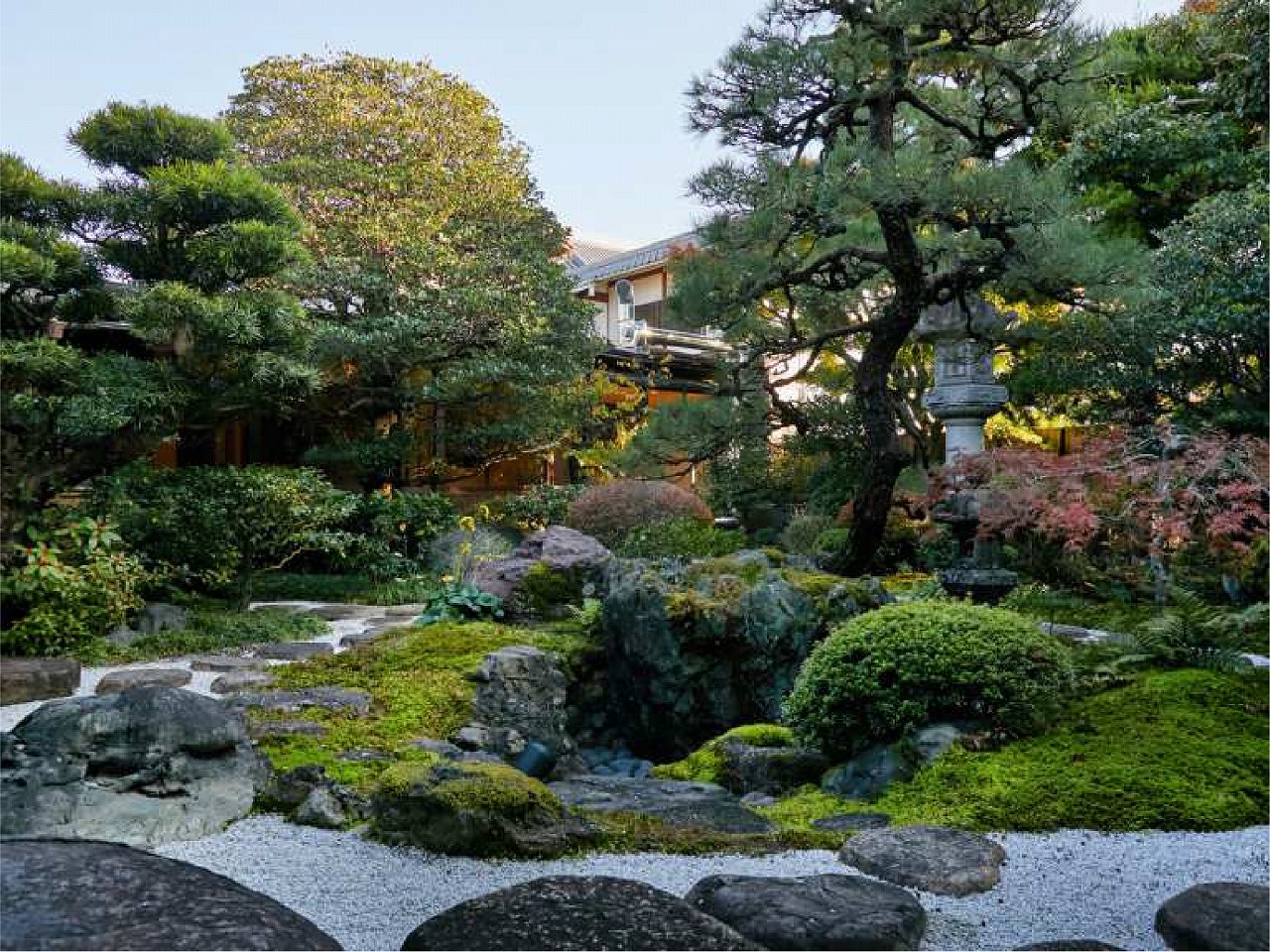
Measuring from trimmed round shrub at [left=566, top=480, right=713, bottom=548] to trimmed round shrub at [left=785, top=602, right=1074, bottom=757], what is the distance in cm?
621

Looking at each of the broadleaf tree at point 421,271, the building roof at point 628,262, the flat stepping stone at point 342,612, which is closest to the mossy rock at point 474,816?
the flat stepping stone at point 342,612

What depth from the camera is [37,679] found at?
571cm

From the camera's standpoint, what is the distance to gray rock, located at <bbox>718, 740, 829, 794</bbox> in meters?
4.54

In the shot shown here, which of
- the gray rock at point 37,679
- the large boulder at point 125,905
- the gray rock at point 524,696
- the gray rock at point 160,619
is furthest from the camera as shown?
the gray rock at point 160,619

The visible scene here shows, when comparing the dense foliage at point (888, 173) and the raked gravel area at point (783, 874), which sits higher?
the dense foliage at point (888, 173)

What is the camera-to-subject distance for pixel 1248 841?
3.32 meters

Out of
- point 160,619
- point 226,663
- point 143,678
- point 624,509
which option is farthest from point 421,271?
point 143,678

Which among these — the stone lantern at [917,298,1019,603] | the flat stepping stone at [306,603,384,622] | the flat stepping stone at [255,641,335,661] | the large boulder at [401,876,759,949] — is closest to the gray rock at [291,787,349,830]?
the large boulder at [401,876,759,949]

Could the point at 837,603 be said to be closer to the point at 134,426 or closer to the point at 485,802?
the point at 485,802

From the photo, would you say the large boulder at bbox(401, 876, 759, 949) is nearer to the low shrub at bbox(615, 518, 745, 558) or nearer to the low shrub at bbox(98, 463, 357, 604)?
the low shrub at bbox(98, 463, 357, 604)

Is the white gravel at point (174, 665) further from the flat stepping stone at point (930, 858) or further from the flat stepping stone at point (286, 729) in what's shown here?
the flat stepping stone at point (930, 858)

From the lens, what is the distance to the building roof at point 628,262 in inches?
607

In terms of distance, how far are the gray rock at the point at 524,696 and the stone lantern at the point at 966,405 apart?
117 inches

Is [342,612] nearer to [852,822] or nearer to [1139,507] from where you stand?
[852,822]
